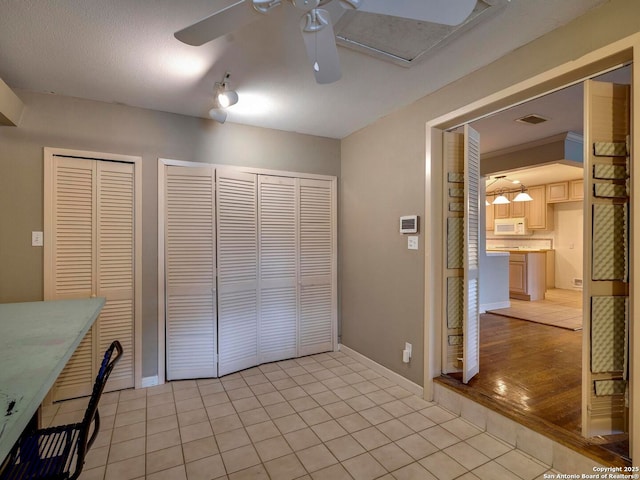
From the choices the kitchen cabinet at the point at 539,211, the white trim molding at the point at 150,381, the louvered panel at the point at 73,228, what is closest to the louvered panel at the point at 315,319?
the white trim molding at the point at 150,381

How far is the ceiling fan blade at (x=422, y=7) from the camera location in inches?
48.9

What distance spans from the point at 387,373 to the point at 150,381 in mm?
2115

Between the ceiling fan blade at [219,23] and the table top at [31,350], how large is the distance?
1.38 m

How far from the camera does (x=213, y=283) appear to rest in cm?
306

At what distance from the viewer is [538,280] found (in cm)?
600

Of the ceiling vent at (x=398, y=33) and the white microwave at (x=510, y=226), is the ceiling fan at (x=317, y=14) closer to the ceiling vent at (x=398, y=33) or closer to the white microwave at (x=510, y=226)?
A: the ceiling vent at (x=398, y=33)

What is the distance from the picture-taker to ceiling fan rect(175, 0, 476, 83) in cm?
122

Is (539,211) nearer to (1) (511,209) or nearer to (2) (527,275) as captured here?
(1) (511,209)

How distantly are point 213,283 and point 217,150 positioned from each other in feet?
4.16

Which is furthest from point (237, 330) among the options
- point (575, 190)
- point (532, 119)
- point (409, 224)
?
point (575, 190)

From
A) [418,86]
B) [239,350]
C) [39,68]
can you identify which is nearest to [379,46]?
[418,86]

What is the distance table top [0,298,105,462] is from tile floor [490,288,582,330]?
16.4ft

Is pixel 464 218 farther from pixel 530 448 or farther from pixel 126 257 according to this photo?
pixel 126 257

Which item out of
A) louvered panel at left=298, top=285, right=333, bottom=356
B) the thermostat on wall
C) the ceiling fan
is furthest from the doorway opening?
louvered panel at left=298, top=285, right=333, bottom=356
